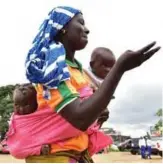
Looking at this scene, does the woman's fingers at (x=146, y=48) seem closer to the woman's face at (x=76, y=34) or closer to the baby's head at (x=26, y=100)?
the woman's face at (x=76, y=34)

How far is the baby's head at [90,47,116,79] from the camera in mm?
2322

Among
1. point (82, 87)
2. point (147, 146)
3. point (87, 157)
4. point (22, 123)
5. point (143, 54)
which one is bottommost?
point (147, 146)

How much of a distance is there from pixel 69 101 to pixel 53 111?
0.61 ft

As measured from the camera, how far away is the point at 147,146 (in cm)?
2075

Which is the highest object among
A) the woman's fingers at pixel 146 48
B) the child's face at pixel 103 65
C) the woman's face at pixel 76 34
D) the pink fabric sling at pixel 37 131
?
the woman's face at pixel 76 34

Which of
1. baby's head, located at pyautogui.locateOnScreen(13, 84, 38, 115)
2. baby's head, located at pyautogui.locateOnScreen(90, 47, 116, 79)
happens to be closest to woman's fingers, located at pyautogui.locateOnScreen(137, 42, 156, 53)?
baby's head, located at pyautogui.locateOnScreen(13, 84, 38, 115)

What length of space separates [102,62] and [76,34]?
1.29ft

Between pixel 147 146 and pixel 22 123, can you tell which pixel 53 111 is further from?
pixel 147 146

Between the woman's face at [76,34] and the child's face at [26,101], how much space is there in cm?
27

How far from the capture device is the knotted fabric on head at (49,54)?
5.82ft

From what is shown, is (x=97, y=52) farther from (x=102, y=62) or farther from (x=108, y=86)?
(x=108, y=86)

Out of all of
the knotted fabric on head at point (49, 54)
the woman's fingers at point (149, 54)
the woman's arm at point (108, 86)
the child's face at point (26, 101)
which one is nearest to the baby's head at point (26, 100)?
the child's face at point (26, 101)

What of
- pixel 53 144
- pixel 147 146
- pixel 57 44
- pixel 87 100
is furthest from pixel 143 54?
pixel 147 146

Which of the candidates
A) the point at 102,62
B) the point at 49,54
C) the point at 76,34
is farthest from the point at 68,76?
the point at 102,62
